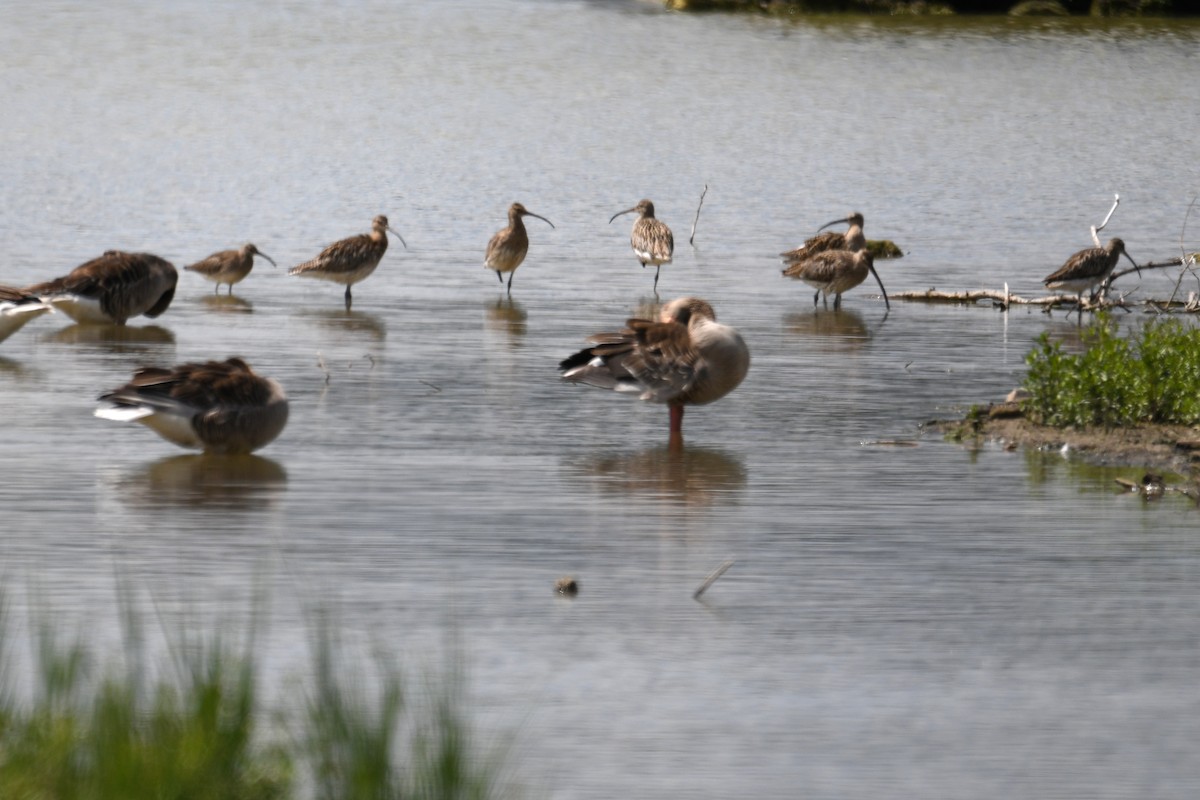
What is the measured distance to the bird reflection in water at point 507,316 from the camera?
1839 centimetres

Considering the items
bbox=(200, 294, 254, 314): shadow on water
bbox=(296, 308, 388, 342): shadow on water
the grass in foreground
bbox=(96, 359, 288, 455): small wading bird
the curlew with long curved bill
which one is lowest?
bbox=(200, 294, 254, 314): shadow on water

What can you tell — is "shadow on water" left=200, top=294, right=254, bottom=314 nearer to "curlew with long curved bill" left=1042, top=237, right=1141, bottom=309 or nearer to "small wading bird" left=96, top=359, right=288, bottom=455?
"curlew with long curved bill" left=1042, top=237, right=1141, bottom=309

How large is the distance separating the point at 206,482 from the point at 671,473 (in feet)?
8.22

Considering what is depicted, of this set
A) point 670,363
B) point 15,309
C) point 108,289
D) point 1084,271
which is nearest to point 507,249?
point 108,289

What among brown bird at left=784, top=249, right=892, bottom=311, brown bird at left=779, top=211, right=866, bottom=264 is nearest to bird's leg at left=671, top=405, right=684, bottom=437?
brown bird at left=784, top=249, right=892, bottom=311

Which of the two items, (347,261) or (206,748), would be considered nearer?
(206,748)

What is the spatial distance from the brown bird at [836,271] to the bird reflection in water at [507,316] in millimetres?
2750

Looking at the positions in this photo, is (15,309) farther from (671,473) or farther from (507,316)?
(671,473)

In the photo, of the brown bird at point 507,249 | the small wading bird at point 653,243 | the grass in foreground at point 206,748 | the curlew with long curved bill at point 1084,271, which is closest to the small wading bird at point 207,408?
the grass in foreground at point 206,748

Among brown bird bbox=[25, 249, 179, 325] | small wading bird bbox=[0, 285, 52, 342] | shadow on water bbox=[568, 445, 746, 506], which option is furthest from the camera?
brown bird bbox=[25, 249, 179, 325]

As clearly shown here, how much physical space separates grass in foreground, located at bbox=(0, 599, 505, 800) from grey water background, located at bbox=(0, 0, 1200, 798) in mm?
1062

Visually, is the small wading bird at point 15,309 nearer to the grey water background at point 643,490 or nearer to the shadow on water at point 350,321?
the grey water background at point 643,490

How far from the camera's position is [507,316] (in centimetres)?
1934

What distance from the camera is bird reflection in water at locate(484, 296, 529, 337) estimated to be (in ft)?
60.3
